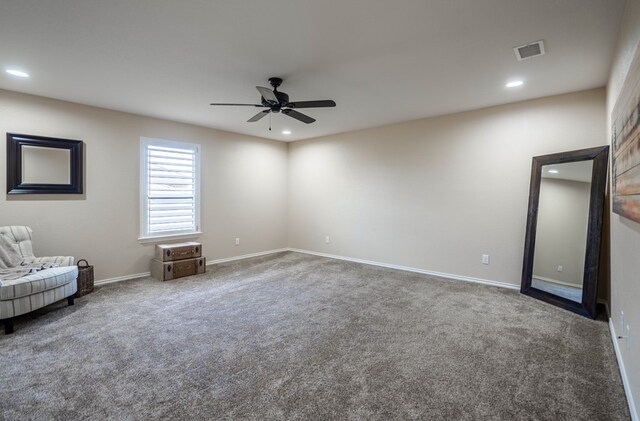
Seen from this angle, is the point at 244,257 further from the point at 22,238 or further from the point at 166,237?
the point at 22,238

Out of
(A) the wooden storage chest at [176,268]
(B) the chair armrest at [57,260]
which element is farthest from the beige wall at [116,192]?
(B) the chair armrest at [57,260]

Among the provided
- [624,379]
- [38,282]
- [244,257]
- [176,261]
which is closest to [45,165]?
[38,282]

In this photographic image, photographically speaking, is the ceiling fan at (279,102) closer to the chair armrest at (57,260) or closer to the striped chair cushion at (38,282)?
the striped chair cushion at (38,282)

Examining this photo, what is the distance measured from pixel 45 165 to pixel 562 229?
663 cm

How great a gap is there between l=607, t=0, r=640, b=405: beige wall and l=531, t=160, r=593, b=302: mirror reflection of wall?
89 centimetres

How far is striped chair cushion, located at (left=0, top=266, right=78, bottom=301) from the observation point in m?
2.89

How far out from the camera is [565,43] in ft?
8.59

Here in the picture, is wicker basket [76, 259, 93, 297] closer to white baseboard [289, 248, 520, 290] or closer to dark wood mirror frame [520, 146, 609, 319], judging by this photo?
white baseboard [289, 248, 520, 290]

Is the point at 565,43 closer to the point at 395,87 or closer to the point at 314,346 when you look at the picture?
the point at 395,87

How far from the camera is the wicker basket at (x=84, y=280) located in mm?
3898

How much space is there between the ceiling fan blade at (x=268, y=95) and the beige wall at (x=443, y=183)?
2.89m

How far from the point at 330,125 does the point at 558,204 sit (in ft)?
11.9

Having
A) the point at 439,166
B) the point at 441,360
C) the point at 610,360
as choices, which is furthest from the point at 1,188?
the point at 610,360

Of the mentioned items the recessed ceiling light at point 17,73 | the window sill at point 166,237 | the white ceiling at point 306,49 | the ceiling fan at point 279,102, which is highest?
the white ceiling at point 306,49
